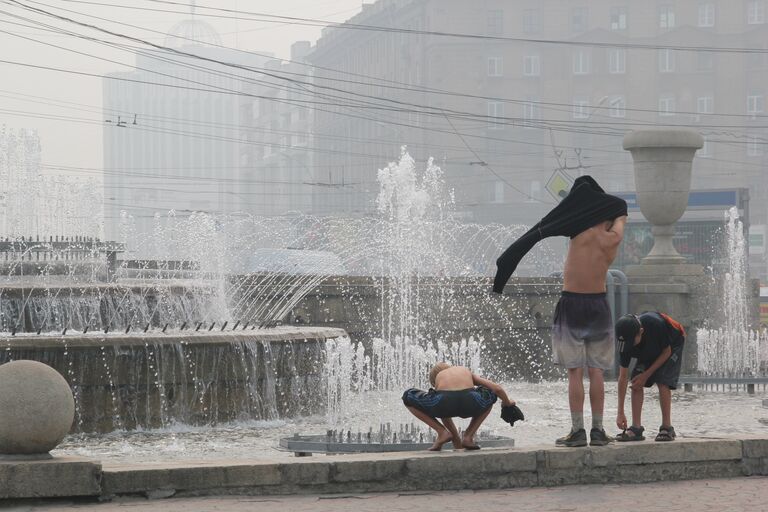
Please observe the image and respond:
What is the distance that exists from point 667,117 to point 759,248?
14.7 m

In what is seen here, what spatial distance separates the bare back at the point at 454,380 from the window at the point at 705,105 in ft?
284

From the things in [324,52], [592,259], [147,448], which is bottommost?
[147,448]

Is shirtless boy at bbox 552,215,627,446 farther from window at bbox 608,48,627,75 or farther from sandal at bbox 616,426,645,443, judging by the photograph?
window at bbox 608,48,627,75

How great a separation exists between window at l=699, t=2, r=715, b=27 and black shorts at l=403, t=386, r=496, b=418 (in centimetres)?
9088

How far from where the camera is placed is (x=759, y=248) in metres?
82.8

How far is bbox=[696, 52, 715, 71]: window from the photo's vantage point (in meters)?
94.9

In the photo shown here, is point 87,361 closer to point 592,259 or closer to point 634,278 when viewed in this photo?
point 592,259

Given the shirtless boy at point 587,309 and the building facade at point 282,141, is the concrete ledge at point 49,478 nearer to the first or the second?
the shirtless boy at point 587,309

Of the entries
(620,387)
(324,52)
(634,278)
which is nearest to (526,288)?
(634,278)

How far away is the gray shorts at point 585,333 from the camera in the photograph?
31.6ft

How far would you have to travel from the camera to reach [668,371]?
10422 mm

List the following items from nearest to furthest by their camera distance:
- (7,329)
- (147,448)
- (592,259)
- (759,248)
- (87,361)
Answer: (592,259)
(147,448)
(87,361)
(7,329)
(759,248)

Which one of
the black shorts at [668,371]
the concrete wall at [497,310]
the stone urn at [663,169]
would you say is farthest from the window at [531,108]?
the black shorts at [668,371]

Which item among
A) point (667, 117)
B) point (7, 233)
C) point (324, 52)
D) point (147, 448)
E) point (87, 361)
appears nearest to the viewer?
point (147, 448)
